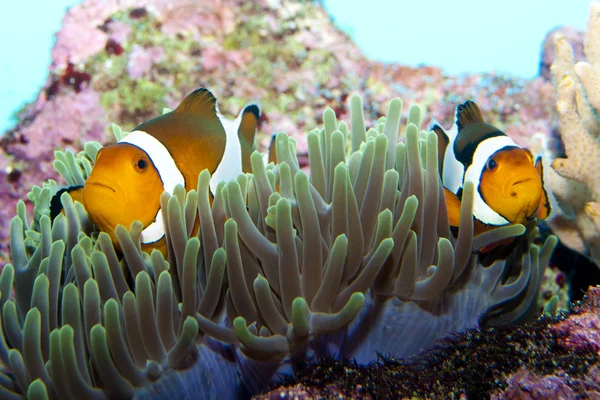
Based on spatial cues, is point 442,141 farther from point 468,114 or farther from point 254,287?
point 254,287

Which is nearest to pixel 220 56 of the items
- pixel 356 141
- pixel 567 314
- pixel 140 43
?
pixel 140 43

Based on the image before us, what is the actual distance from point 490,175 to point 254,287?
0.81 m

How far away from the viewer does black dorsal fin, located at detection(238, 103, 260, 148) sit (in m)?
1.83

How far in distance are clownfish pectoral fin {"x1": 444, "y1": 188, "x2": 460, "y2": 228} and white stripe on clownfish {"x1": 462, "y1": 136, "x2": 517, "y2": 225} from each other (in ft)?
0.18

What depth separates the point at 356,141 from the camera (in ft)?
6.15

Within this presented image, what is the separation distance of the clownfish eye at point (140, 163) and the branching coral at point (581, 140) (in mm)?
1768

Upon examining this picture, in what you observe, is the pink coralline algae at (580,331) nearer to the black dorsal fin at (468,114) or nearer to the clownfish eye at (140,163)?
the black dorsal fin at (468,114)

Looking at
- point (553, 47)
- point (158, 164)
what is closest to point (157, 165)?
point (158, 164)

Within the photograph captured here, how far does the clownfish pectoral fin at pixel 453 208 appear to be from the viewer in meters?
1.56

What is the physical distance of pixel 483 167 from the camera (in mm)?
1545

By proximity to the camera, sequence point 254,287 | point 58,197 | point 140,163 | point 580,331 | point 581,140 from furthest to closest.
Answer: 1. point 581,140
2. point 58,197
3. point 140,163
4. point 254,287
5. point 580,331

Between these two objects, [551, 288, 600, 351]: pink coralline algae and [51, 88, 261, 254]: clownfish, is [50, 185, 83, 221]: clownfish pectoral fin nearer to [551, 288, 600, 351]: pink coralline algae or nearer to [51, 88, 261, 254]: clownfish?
[51, 88, 261, 254]: clownfish

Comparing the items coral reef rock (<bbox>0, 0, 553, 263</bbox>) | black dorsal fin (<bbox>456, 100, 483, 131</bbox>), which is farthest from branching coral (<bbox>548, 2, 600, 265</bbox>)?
coral reef rock (<bbox>0, 0, 553, 263</bbox>)

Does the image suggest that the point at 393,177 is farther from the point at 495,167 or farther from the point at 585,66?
the point at 585,66
